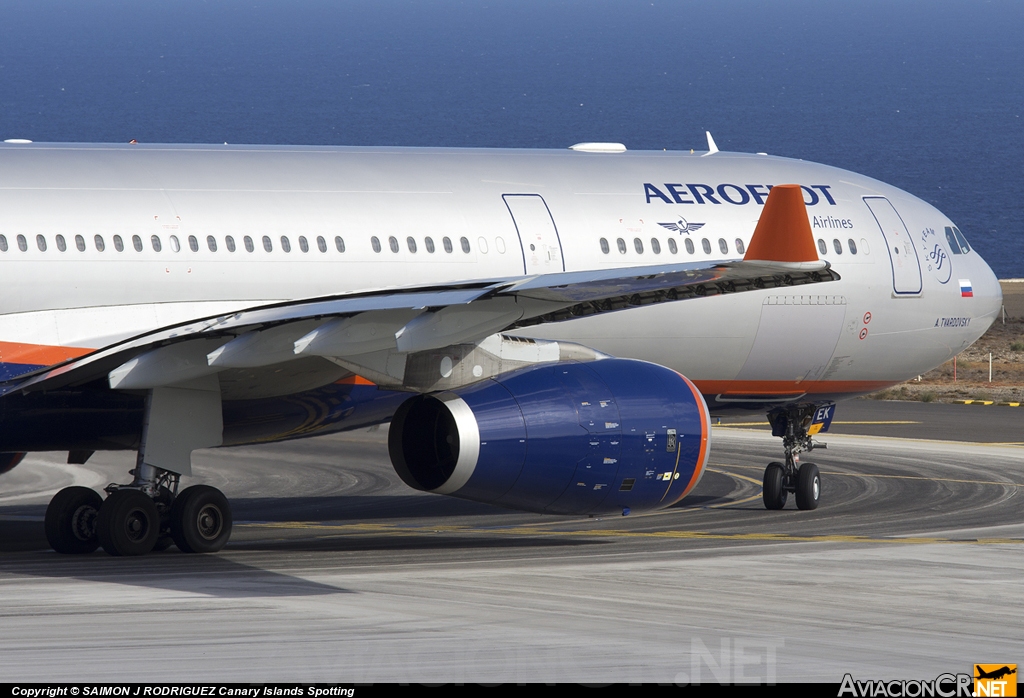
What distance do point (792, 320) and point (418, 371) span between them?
668 cm

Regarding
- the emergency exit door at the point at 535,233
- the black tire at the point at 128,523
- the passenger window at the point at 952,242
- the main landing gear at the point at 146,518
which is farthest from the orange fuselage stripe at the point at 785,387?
the black tire at the point at 128,523

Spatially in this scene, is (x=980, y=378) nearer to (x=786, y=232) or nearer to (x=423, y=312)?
(x=423, y=312)

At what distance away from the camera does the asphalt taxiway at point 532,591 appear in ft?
38.5

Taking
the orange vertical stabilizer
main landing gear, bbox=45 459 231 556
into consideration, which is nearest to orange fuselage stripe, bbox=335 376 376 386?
main landing gear, bbox=45 459 231 556

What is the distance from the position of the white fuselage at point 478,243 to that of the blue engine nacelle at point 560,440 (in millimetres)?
2446

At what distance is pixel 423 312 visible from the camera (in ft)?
50.2

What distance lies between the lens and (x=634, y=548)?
1884 cm

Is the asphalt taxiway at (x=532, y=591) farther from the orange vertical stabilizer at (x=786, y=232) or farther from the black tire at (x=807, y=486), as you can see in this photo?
the orange vertical stabilizer at (x=786, y=232)

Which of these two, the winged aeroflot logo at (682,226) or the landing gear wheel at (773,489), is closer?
the winged aeroflot logo at (682,226)

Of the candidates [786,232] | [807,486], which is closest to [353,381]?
[786,232]

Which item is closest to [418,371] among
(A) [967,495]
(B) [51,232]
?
(B) [51,232]

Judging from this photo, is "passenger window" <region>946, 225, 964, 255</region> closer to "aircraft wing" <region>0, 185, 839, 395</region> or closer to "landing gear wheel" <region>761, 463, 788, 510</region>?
"landing gear wheel" <region>761, 463, 788, 510</region>

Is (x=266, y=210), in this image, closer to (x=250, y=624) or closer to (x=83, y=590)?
(x=83, y=590)

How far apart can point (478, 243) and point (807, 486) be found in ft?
21.0
